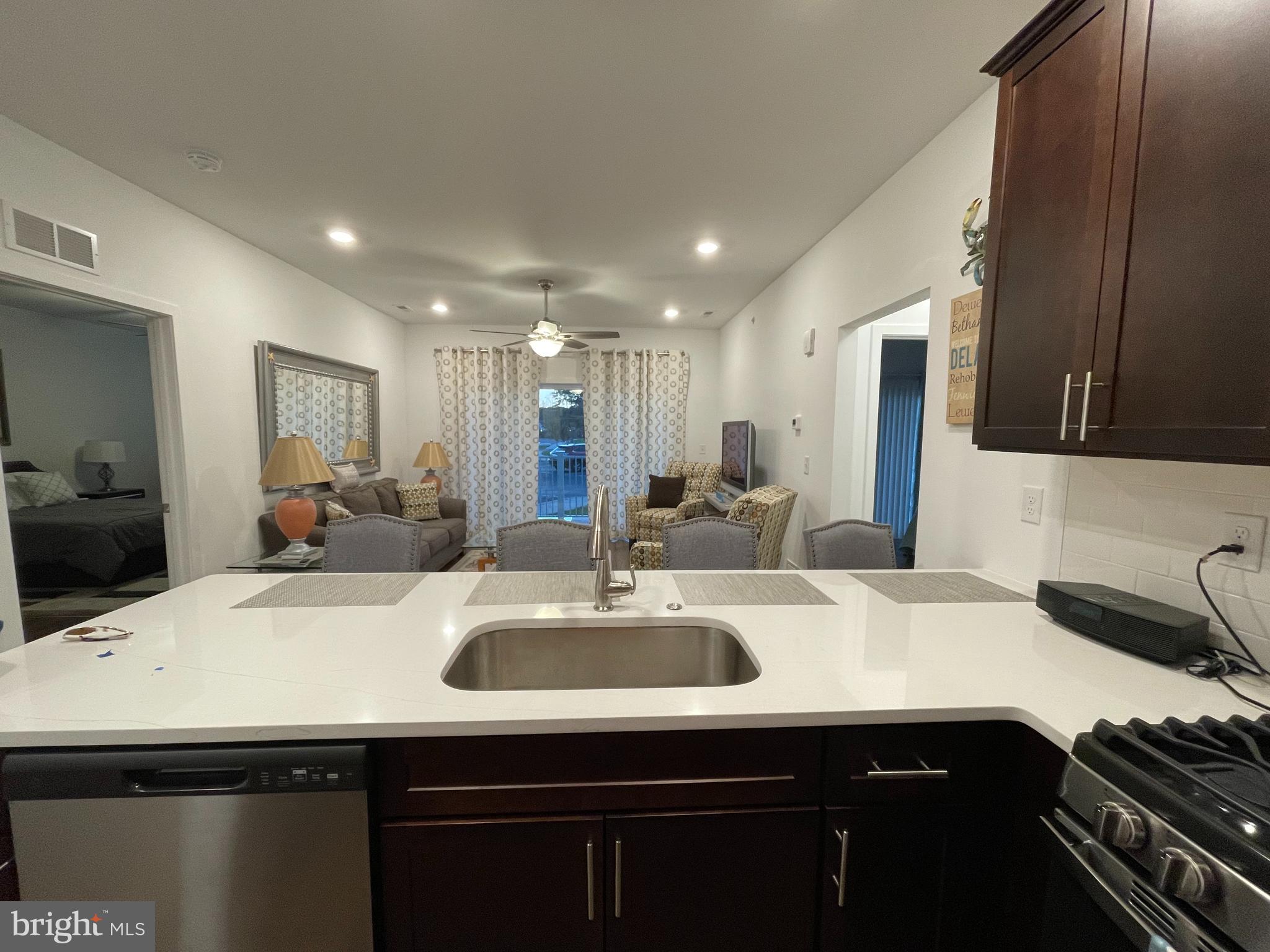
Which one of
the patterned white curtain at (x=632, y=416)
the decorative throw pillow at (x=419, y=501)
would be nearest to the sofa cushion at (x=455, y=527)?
the decorative throw pillow at (x=419, y=501)

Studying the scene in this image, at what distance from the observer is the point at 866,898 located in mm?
928

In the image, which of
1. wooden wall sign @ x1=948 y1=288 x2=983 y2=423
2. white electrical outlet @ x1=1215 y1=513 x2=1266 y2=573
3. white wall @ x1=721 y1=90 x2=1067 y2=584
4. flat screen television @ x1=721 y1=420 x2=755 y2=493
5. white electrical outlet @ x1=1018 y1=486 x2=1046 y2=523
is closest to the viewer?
white electrical outlet @ x1=1215 y1=513 x2=1266 y2=573

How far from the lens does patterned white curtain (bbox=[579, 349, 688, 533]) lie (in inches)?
233

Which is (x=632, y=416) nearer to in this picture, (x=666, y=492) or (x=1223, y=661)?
(x=666, y=492)

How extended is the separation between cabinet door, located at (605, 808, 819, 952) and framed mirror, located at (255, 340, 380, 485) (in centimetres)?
368

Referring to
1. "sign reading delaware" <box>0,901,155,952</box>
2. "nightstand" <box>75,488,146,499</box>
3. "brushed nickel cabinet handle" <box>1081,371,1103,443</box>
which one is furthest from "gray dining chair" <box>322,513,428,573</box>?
"nightstand" <box>75,488,146,499</box>

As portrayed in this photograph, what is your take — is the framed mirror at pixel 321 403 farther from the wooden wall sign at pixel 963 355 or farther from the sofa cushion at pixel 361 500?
the wooden wall sign at pixel 963 355

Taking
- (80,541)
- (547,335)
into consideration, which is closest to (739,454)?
(547,335)

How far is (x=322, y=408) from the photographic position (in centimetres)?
407

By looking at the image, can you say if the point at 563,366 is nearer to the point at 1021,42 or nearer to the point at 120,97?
the point at 120,97

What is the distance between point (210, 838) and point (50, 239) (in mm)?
2701

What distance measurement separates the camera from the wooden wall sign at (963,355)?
1.79m

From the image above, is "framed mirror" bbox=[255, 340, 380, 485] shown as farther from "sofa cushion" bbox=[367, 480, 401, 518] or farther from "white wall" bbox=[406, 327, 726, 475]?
"white wall" bbox=[406, 327, 726, 475]

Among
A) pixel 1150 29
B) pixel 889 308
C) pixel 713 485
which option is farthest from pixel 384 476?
pixel 1150 29
